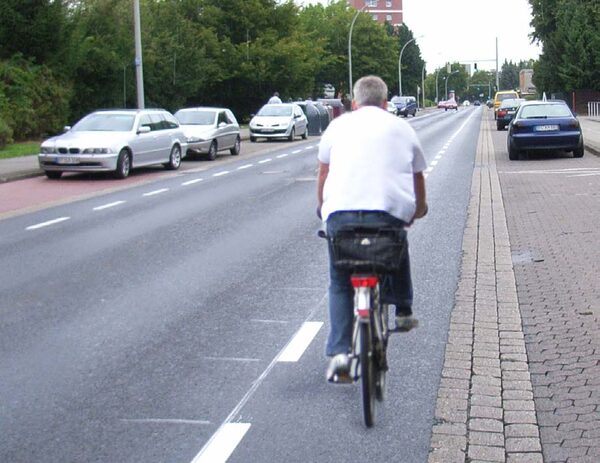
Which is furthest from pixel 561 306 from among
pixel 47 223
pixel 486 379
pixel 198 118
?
pixel 198 118

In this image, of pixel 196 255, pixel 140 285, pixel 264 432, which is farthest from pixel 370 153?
pixel 196 255

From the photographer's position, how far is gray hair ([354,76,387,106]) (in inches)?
212

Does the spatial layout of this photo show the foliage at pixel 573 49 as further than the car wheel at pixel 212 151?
Yes

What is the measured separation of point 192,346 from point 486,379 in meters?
2.06

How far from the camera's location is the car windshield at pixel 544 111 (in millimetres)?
25719

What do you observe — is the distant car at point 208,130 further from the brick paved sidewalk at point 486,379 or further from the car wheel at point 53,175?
the brick paved sidewalk at point 486,379

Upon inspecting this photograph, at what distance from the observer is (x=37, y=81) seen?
116 ft

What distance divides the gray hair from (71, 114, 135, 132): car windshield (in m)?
18.0

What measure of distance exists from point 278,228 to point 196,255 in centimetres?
245

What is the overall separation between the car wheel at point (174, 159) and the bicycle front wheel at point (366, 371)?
20.5 metres

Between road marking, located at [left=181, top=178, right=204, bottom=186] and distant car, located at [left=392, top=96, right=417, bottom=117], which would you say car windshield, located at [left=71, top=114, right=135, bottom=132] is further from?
distant car, located at [left=392, top=96, right=417, bottom=117]

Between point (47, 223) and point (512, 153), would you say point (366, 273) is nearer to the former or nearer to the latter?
point (47, 223)

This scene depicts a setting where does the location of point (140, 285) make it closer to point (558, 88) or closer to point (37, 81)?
point (37, 81)

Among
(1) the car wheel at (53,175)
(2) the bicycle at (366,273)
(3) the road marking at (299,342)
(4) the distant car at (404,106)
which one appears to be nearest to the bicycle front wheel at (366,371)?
(2) the bicycle at (366,273)
